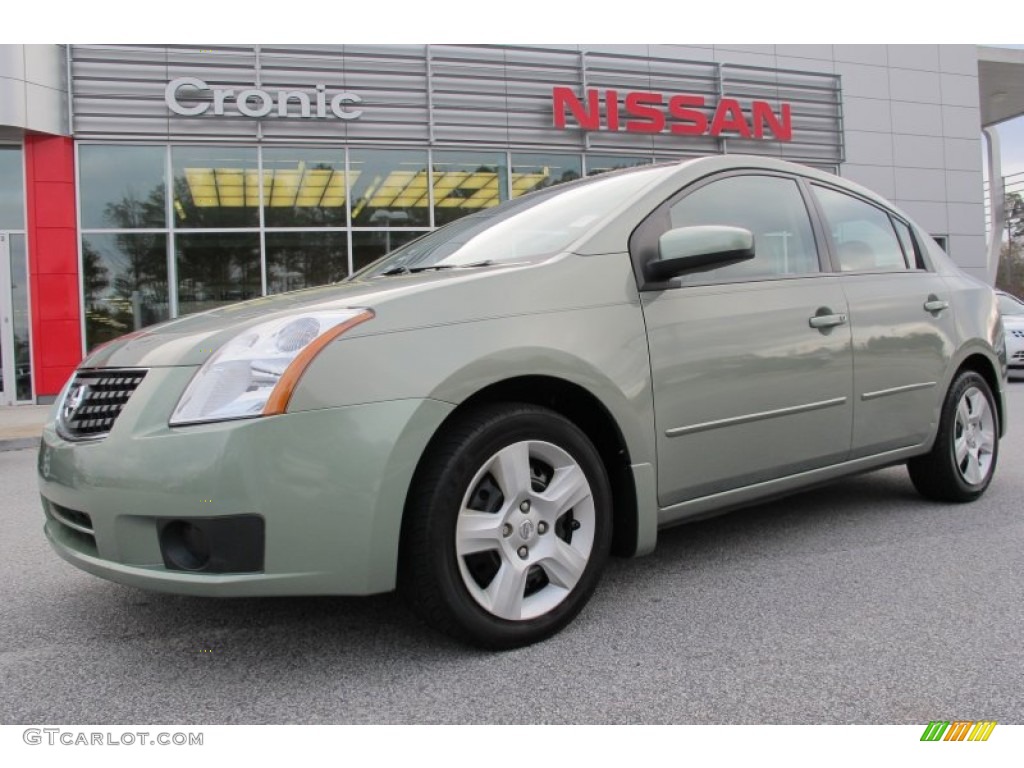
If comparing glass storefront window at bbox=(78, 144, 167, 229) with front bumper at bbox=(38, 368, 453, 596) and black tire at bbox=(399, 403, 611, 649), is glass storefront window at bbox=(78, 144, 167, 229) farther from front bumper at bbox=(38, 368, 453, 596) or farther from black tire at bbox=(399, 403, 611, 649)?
black tire at bbox=(399, 403, 611, 649)

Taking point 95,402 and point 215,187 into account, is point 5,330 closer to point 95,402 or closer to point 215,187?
point 215,187

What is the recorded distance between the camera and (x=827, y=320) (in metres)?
3.16

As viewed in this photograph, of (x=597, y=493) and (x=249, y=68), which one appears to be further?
(x=249, y=68)

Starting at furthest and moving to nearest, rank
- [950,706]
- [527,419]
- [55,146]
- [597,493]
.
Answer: [55,146]
[597,493]
[527,419]
[950,706]

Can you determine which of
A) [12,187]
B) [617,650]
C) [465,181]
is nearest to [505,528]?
[617,650]

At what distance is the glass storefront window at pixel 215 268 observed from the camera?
39.9ft

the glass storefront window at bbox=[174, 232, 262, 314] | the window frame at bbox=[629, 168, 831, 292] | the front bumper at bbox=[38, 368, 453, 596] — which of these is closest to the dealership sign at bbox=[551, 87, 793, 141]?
the glass storefront window at bbox=[174, 232, 262, 314]

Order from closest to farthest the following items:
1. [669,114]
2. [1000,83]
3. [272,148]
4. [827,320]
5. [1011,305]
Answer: [827,320], [1011,305], [272,148], [669,114], [1000,83]

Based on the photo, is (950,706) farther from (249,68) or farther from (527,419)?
(249,68)

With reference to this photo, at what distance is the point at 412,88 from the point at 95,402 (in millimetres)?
11679

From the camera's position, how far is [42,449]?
246cm

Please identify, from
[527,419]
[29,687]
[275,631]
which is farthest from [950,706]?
[29,687]

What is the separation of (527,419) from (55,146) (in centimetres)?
1182

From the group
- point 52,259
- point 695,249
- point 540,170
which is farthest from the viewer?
point 540,170
